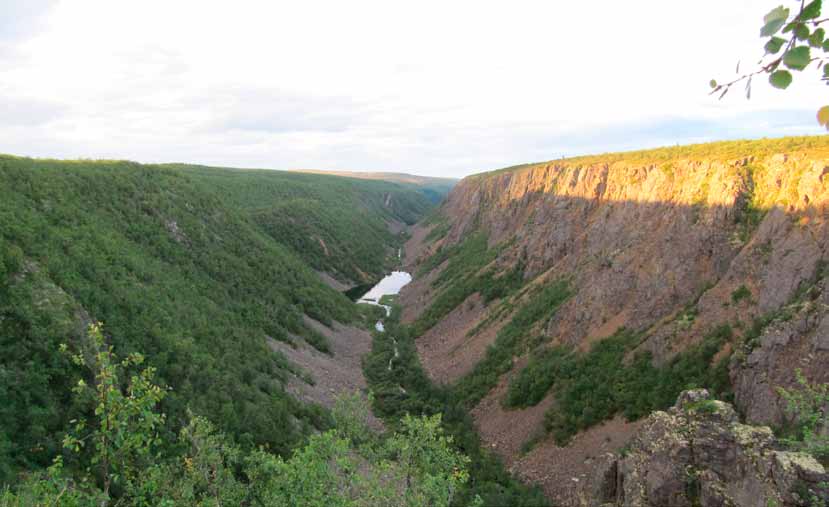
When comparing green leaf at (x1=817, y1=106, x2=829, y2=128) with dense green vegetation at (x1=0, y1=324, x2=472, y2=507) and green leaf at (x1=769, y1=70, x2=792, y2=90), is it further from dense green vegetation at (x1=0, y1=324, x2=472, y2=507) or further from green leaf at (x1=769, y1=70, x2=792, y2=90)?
dense green vegetation at (x1=0, y1=324, x2=472, y2=507)

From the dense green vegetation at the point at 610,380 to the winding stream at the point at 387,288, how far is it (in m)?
24.1

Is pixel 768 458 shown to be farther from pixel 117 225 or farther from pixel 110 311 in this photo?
pixel 117 225

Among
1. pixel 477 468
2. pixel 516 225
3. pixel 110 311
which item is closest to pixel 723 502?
pixel 477 468

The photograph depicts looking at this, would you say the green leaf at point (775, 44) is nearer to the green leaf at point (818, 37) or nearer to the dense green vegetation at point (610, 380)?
the green leaf at point (818, 37)

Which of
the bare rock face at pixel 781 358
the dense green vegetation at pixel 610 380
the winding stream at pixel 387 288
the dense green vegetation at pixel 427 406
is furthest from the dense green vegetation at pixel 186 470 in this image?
the winding stream at pixel 387 288

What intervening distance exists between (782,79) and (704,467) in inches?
428

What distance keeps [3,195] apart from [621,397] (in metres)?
28.8

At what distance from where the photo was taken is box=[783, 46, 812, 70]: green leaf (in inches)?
89.6

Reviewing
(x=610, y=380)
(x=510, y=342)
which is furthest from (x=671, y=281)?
(x=510, y=342)

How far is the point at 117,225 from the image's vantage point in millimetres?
29375

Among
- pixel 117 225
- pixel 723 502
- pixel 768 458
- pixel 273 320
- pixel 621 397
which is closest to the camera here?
pixel 768 458

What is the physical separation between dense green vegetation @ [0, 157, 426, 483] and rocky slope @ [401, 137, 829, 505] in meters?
10.4

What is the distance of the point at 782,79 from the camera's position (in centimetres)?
236

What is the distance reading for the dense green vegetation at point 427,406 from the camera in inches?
689
